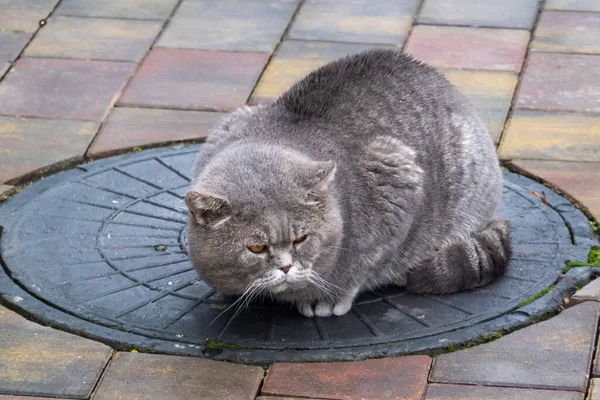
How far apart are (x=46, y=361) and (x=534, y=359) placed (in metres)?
1.73

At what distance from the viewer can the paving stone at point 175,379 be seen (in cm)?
355

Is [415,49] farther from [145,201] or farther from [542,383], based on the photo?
[542,383]

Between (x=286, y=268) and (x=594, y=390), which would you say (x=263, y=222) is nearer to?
(x=286, y=268)

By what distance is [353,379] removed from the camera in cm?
361

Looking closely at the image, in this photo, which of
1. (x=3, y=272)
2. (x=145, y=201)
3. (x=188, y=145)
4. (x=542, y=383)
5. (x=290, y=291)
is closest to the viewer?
(x=542, y=383)

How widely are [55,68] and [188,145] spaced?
1263 mm

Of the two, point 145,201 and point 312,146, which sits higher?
point 312,146

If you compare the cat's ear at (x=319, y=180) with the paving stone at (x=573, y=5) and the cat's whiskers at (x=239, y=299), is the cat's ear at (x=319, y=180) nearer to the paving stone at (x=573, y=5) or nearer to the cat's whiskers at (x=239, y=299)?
the cat's whiskers at (x=239, y=299)

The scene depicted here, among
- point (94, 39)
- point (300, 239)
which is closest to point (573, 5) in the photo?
point (94, 39)

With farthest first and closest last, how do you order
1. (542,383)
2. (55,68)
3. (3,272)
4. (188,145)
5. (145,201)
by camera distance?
(55,68), (188,145), (145,201), (3,272), (542,383)

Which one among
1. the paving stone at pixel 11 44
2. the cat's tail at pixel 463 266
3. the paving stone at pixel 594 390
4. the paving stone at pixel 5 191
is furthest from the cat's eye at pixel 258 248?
the paving stone at pixel 11 44

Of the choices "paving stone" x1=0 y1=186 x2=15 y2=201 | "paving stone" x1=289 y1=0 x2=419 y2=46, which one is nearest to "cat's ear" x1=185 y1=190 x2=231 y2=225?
"paving stone" x1=0 y1=186 x2=15 y2=201

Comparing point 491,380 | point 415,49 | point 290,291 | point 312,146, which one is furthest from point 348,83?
point 415,49

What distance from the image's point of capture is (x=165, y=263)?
4.27 metres
